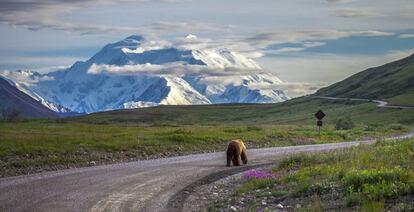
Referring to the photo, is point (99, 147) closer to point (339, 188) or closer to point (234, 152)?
point (234, 152)

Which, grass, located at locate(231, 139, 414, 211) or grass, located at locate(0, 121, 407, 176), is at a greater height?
grass, located at locate(231, 139, 414, 211)

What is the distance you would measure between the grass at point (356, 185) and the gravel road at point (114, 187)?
3100 millimetres

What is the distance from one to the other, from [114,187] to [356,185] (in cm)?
888

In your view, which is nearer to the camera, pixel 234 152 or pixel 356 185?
pixel 356 185

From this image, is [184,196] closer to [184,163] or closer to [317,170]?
[317,170]

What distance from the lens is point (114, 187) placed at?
21.7 m

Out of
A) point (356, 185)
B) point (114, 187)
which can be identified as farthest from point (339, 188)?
point (114, 187)

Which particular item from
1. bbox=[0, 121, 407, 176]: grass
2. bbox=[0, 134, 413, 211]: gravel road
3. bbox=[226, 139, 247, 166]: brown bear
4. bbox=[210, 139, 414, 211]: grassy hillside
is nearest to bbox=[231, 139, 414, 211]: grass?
bbox=[210, 139, 414, 211]: grassy hillside

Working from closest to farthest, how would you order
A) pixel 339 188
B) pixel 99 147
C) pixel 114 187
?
1. pixel 339 188
2. pixel 114 187
3. pixel 99 147

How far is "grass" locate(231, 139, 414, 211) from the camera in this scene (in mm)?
14961

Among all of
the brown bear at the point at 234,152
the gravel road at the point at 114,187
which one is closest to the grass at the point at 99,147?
the gravel road at the point at 114,187

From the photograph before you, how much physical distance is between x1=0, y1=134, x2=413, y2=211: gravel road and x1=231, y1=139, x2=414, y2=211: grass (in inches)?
122

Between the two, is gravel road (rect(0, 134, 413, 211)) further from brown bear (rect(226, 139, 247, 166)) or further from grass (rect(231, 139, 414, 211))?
grass (rect(231, 139, 414, 211))

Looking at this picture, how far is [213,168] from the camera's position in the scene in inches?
1161
